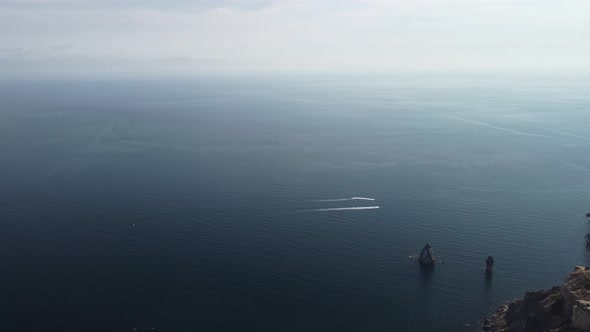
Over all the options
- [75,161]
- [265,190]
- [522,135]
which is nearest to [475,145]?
[522,135]

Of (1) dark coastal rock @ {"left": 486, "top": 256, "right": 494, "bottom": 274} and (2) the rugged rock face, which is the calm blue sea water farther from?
(2) the rugged rock face

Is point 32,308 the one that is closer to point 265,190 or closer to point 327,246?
point 327,246

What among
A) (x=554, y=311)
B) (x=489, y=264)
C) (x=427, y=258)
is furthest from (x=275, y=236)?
(x=554, y=311)

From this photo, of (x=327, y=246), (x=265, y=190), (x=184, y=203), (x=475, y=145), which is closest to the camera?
(x=327, y=246)

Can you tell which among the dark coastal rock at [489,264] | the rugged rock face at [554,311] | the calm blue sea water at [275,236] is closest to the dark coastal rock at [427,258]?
the calm blue sea water at [275,236]

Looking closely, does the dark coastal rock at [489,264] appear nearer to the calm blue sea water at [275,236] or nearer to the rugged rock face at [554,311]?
the calm blue sea water at [275,236]

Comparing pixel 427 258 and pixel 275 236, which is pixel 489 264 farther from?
pixel 275 236

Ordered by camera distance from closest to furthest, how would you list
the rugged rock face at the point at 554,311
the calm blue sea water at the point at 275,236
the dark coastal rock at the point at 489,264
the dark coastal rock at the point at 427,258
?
the rugged rock face at the point at 554,311 → the calm blue sea water at the point at 275,236 → the dark coastal rock at the point at 489,264 → the dark coastal rock at the point at 427,258

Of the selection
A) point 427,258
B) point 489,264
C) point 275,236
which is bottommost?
point 489,264
